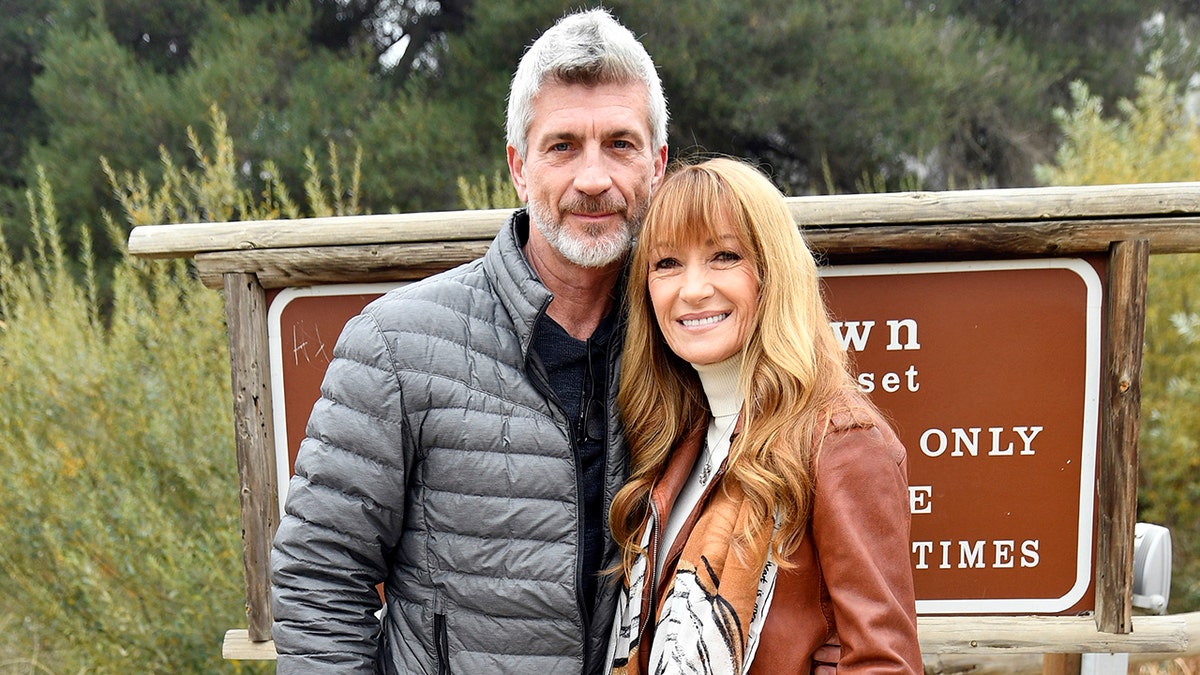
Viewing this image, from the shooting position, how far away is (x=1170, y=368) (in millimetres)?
5105

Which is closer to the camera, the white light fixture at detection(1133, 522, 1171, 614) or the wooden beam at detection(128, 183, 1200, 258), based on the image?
the wooden beam at detection(128, 183, 1200, 258)

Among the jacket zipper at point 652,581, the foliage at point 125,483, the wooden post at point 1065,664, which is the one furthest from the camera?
the foliage at point 125,483

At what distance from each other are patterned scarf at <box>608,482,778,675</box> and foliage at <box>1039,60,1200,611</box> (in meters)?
3.81

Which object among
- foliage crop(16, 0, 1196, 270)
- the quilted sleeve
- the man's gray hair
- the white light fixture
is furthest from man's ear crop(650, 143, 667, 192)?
foliage crop(16, 0, 1196, 270)

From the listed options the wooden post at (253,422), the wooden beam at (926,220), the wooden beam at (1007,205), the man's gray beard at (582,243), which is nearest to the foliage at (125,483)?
the wooden post at (253,422)

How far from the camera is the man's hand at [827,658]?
5.02 feet

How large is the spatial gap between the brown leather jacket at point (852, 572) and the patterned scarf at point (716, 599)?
0.04m

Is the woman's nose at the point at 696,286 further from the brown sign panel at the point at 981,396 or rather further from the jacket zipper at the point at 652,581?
the brown sign panel at the point at 981,396

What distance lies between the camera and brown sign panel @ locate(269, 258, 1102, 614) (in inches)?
80.7

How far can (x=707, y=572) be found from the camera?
1.57 metres

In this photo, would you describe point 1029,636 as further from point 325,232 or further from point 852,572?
point 325,232

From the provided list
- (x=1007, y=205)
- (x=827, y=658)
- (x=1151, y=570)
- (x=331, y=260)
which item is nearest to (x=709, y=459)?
(x=827, y=658)

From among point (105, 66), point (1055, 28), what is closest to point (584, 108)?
point (105, 66)

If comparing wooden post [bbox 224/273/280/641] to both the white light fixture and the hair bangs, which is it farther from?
Answer: the white light fixture
